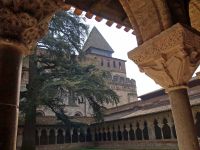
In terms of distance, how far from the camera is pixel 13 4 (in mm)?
1878

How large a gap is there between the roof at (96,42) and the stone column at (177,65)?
3297 cm

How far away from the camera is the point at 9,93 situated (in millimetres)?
1702

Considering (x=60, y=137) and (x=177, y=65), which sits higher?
(x=177, y=65)

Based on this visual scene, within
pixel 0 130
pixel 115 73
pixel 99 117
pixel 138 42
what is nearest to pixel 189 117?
pixel 138 42

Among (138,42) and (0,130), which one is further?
(138,42)

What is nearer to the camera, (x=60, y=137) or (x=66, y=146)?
(x=66, y=146)

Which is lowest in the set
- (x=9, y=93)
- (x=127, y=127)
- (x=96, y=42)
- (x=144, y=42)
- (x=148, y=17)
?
(x=9, y=93)

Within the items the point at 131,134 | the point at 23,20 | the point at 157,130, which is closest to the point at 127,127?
the point at 131,134

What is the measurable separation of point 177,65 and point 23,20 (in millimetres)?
1808

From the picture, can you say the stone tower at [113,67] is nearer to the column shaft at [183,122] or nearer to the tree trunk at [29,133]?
the tree trunk at [29,133]

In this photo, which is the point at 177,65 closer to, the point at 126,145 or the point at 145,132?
the point at 145,132

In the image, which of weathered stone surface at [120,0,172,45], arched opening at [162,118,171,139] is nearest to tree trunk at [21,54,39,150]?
arched opening at [162,118,171,139]

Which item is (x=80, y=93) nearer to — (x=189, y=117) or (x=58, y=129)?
(x=58, y=129)

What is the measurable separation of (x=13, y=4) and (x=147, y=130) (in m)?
14.1
